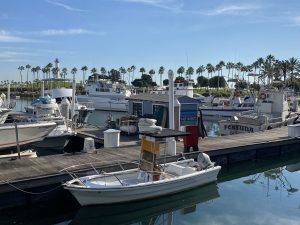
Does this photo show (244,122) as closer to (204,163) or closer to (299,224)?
(204,163)

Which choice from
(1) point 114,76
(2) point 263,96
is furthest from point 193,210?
(1) point 114,76

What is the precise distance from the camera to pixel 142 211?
41.9 ft

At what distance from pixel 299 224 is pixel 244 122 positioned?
1612 centimetres

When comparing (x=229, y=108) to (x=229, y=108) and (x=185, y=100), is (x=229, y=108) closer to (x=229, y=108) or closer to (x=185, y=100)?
(x=229, y=108)

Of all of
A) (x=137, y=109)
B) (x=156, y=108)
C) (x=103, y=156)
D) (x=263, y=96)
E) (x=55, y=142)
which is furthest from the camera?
(x=263, y=96)

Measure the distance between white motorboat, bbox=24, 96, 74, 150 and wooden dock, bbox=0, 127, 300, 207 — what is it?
5.02 meters

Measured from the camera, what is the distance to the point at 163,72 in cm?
13425

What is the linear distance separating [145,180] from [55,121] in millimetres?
11476

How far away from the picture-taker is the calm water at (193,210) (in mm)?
12000

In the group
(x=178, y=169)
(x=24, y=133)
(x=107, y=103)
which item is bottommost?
(x=178, y=169)

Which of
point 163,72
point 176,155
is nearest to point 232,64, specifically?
point 163,72

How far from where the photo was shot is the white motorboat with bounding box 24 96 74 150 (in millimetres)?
22453

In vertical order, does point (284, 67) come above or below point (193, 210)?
above

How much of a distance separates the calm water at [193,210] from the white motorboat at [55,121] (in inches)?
382
